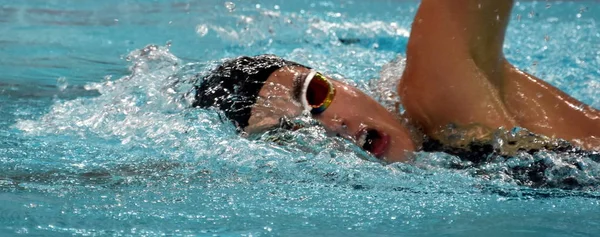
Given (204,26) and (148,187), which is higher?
(204,26)

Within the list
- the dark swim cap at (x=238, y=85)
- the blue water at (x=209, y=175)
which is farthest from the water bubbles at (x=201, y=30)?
the dark swim cap at (x=238, y=85)

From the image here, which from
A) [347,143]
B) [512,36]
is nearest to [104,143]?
[347,143]

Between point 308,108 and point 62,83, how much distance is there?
128 cm

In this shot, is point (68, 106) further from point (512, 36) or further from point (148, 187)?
point (512, 36)

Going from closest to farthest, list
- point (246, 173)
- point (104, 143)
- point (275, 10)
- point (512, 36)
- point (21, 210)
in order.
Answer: point (21, 210), point (246, 173), point (104, 143), point (512, 36), point (275, 10)

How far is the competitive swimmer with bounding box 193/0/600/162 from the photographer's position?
161cm

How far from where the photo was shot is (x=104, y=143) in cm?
179

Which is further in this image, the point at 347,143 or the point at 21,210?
the point at 347,143

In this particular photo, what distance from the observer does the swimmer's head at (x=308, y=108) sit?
1612 millimetres

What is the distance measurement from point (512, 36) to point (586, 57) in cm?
53

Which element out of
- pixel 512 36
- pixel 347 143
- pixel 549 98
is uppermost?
pixel 512 36

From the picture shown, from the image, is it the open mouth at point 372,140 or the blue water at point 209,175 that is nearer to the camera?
the blue water at point 209,175

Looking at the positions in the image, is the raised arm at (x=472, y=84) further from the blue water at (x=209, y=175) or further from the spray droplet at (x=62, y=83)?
the spray droplet at (x=62, y=83)

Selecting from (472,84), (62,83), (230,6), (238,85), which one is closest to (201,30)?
(230,6)
